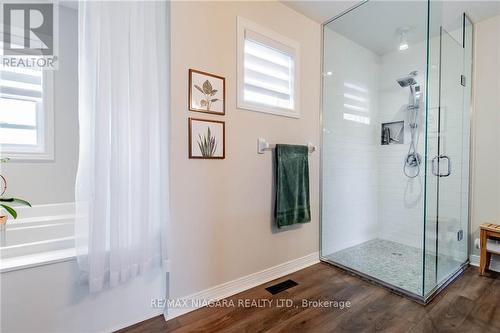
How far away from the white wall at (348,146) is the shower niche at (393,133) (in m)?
0.08

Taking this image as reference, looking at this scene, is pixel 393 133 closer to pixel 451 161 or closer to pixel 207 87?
pixel 451 161

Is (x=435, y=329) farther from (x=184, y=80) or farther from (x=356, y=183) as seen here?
(x=184, y=80)

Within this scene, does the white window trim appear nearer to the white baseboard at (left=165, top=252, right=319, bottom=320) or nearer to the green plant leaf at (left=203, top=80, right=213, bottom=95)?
the green plant leaf at (left=203, top=80, right=213, bottom=95)

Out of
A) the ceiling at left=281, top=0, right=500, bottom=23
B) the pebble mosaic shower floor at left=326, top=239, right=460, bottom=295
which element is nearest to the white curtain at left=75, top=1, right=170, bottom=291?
the ceiling at left=281, top=0, right=500, bottom=23

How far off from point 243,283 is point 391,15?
3114 mm

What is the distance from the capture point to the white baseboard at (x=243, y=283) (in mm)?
1826

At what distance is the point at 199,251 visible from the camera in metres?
1.88

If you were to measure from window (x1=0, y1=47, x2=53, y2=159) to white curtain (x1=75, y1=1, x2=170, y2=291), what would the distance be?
1306 millimetres

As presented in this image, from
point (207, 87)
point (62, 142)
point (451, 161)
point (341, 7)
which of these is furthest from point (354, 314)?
point (62, 142)

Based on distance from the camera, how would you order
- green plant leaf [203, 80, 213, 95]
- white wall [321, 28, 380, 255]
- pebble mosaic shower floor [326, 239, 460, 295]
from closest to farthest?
green plant leaf [203, 80, 213, 95] → pebble mosaic shower floor [326, 239, 460, 295] → white wall [321, 28, 380, 255]

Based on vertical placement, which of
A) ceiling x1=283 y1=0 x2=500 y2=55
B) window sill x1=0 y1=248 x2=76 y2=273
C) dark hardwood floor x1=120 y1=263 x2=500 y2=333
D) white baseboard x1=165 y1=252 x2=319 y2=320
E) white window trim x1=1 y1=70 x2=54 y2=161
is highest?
ceiling x1=283 y1=0 x2=500 y2=55

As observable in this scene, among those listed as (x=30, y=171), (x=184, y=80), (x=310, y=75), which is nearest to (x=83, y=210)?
(x=184, y=80)

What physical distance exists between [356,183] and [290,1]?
2196mm

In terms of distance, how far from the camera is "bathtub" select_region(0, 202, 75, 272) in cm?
141
